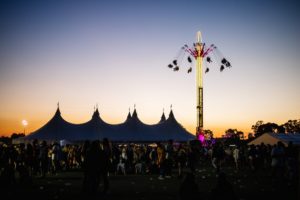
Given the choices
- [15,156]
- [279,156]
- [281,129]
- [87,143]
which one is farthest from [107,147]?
[281,129]

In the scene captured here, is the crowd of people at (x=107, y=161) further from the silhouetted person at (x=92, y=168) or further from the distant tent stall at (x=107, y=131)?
the distant tent stall at (x=107, y=131)

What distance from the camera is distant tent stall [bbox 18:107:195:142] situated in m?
34.2

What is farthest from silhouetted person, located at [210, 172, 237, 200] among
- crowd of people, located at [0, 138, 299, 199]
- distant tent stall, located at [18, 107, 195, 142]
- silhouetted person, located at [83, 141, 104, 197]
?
distant tent stall, located at [18, 107, 195, 142]

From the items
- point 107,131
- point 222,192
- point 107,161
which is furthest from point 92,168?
point 107,131

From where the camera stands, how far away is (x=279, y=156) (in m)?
19.1

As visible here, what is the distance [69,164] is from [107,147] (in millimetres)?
13137

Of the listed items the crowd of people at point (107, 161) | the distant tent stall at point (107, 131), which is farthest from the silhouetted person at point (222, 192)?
the distant tent stall at point (107, 131)

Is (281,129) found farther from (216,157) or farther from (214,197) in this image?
(214,197)

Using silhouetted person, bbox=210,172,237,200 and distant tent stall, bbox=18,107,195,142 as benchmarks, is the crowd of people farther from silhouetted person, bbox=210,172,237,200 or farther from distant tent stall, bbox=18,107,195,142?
distant tent stall, bbox=18,107,195,142

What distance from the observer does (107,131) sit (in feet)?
117

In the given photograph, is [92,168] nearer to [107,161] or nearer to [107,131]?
[107,161]

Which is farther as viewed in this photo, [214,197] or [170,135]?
[170,135]

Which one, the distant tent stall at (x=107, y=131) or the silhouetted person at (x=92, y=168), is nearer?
the silhouetted person at (x=92, y=168)

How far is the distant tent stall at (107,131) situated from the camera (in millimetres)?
34219
